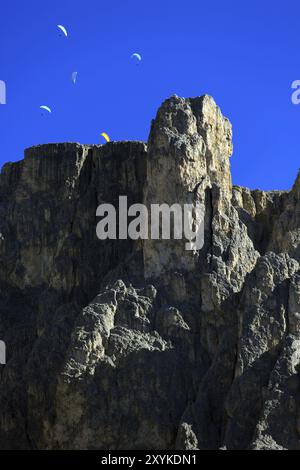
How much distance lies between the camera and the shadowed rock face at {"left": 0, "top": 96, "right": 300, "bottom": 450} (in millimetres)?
60312

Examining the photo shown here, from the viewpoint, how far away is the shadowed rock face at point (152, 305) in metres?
60.3

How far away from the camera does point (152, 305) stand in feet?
215

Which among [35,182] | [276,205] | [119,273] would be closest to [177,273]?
[119,273]

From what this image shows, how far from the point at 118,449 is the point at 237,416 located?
255 inches

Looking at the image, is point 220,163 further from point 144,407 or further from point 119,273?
point 144,407
